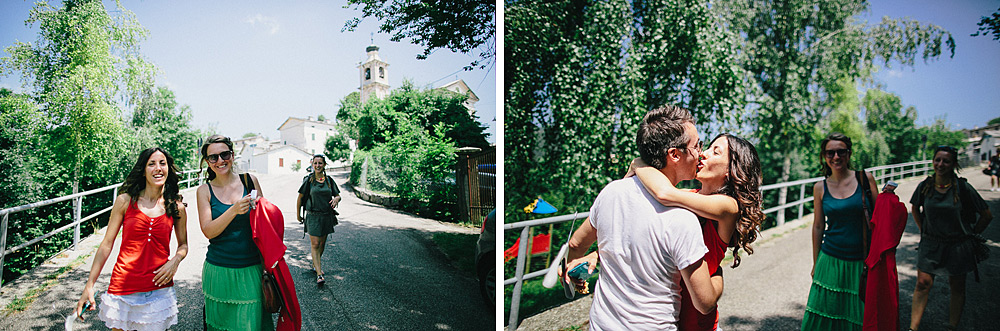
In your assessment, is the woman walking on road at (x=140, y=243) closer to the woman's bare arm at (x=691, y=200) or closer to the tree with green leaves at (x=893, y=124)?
the woman's bare arm at (x=691, y=200)

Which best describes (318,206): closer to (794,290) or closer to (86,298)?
(86,298)

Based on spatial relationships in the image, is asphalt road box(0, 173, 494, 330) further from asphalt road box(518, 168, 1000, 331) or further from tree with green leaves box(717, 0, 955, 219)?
tree with green leaves box(717, 0, 955, 219)

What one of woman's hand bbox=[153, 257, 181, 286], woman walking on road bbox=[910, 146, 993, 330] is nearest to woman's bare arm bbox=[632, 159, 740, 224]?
woman's hand bbox=[153, 257, 181, 286]

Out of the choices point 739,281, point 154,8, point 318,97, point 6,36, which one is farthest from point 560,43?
point 6,36

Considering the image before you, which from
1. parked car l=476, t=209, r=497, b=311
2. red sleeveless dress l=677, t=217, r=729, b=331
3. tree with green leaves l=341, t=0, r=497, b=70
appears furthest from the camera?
parked car l=476, t=209, r=497, b=311

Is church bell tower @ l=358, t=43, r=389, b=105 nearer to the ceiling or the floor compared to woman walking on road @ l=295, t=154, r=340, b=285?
nearer to the ceiling

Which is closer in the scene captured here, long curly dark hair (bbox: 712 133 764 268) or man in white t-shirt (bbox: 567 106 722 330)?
man in white t-shirt (bbox: 567 106 722 330)

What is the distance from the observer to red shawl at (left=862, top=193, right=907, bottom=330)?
180 cm

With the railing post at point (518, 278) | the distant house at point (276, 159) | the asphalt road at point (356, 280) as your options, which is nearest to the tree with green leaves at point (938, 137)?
the railing post at point (518, 278)

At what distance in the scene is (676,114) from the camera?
3.91 ft

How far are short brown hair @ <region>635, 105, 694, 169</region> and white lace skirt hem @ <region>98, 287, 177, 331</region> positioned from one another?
6.05ft

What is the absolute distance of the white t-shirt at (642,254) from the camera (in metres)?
1.03

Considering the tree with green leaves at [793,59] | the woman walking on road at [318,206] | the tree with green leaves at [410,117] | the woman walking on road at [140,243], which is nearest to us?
the woman walking on road at [140,243]

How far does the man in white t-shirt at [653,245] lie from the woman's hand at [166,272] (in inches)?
62.8
